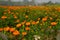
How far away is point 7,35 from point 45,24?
0.72 meters

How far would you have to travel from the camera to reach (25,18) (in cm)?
376

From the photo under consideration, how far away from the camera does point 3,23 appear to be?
11.2 feet

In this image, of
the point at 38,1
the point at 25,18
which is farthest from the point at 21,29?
the point at 38,1

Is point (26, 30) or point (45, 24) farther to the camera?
point (45, 24)

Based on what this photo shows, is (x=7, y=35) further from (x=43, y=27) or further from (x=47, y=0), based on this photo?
(x=47, y=0)

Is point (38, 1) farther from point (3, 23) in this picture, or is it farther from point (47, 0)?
point (3, 23)

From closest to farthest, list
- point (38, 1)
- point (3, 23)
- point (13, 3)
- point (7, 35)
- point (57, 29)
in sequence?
point (7, 35) → point (57, 29) → point (3, 23) → point (13, 3) → point (38, 1)

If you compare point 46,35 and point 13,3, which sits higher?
point 46,35

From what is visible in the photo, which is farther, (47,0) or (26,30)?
(47,0)

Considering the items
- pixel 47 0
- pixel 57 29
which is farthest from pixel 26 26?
pixel 47 0

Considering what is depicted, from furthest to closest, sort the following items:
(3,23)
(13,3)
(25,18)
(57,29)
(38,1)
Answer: (38,1)
(13,3)
(25,18)
(3,23)
(57,29)

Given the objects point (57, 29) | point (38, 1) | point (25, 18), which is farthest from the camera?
point (38, 1)

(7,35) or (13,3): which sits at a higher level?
(7,35)

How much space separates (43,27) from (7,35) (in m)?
0.62
